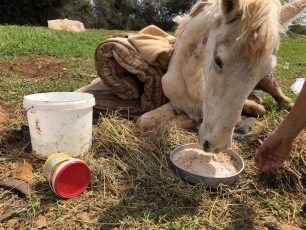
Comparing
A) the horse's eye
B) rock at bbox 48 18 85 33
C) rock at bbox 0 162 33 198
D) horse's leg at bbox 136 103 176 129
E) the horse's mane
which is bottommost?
rock at bbox 48 18 85 33

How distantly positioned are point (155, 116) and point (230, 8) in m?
1.34

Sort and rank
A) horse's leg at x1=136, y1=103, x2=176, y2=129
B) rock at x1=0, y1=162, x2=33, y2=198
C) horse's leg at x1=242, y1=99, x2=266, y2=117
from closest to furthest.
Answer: rock at x1=0, y1=162, x2=33, y2=198 < horse's leg at x1=136, y1=103, x2=176, y2=129 < horse's leg at x1=242, y1=99, x2=266, y2=117

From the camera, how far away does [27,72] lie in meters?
5.74

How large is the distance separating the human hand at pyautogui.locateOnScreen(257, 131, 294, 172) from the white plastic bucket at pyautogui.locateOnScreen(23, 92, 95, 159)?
1262mm

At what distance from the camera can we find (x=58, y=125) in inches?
102

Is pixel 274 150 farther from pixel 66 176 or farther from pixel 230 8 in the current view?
pixel 66 176

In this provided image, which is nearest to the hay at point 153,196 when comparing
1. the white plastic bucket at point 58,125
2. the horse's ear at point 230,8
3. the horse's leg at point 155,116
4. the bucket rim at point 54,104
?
the white plastic bucket at point 58,125

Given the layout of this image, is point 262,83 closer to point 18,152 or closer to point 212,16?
point 212,16

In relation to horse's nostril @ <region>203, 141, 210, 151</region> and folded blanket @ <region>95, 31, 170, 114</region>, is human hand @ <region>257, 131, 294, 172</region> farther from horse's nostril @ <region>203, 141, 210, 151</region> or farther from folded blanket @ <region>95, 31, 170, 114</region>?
folded blanket @ <region>95, 31, 170, 114</region>

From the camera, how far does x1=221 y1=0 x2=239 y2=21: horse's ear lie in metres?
2.16

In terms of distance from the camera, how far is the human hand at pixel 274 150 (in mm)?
1989

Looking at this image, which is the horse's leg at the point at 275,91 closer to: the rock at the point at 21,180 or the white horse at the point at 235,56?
the white horse at the point at 235,56

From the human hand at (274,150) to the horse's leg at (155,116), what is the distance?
45.3 inches

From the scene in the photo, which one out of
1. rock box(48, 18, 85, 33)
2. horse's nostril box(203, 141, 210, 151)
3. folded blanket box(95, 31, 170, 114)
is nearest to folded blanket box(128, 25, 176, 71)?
folded blanket box(95, 31, 170, 114)
